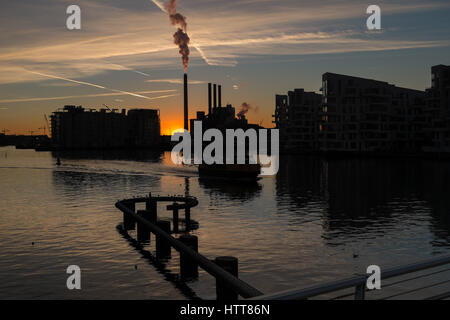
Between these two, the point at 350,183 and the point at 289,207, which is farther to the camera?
Answer: the point at 350,183

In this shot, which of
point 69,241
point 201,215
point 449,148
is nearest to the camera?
point 69,241

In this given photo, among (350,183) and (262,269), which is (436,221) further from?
(350,183)

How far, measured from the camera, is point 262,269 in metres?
26.2

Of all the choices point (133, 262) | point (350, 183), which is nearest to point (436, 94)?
point (350, 183)

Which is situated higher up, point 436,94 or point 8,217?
point 436,94

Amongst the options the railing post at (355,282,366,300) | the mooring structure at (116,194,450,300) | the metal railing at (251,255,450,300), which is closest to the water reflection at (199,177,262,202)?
the mooring structure at (116,194,450,300)

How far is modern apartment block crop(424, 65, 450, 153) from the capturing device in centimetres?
14438

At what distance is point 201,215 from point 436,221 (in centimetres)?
2233

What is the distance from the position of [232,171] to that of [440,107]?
93.5 m

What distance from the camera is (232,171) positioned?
84.4m

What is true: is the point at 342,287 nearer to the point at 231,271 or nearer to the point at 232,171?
the point at 231,271

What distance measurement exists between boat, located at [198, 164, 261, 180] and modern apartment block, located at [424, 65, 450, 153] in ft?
283

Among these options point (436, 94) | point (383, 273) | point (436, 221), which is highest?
point (436, 94)

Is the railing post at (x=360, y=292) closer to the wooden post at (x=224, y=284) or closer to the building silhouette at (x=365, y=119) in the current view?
the wooden post at (x=224, y=284)
